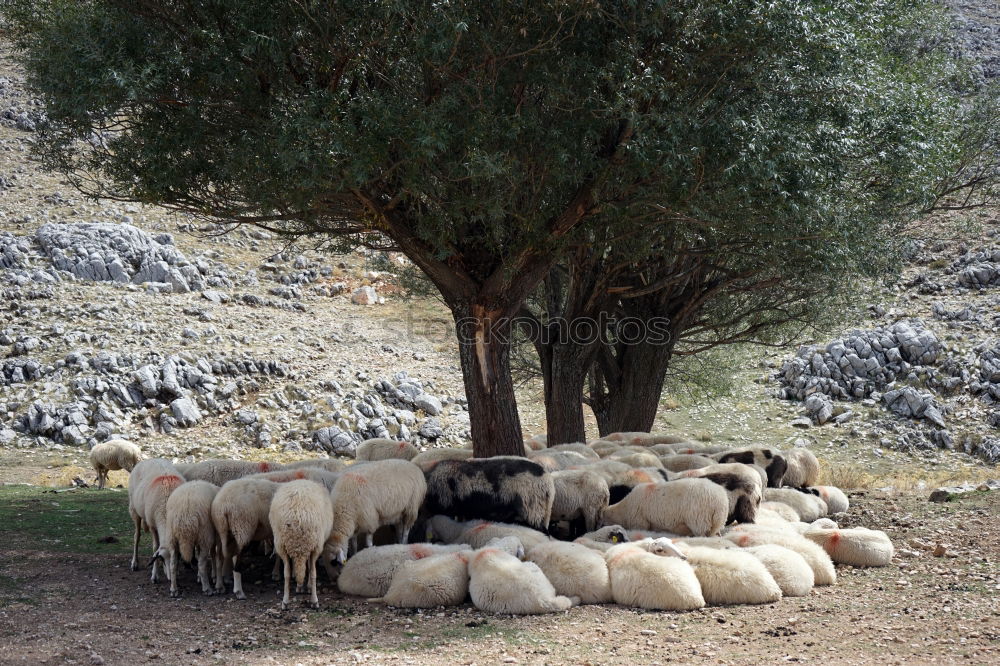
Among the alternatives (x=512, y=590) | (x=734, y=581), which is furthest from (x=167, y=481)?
(x=734, y=581)

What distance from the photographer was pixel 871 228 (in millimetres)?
13523

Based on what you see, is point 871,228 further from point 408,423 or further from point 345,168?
point 408,423

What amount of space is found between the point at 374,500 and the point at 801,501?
6482 mm

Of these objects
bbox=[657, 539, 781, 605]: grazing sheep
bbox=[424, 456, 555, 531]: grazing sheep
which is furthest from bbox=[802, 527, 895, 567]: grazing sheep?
bbox=[424, 456, 555, 531]: grazing sheep

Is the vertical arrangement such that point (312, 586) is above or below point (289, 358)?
below

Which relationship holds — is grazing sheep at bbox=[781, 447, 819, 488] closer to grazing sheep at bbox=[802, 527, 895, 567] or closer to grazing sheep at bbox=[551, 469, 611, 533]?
grazing sheep at bbox=[802, 527, 895, 567]

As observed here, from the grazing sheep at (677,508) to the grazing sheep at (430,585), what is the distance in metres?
2.95

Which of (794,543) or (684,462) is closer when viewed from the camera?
(794,543)

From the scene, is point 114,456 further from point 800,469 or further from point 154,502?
point 800,469

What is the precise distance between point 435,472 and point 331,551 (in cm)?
199

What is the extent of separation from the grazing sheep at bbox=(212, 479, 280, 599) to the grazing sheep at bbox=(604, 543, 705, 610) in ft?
11.7

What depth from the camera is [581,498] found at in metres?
10.7

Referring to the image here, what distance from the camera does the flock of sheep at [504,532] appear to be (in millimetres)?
8062

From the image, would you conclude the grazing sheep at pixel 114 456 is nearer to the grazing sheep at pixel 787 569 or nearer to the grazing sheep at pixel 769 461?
the grazing sheep at pixel 769 461
